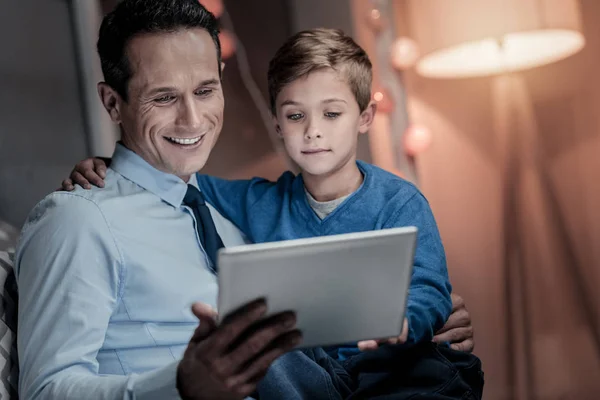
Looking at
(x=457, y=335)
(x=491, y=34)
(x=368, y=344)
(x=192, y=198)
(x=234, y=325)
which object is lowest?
(x=457, y=335)

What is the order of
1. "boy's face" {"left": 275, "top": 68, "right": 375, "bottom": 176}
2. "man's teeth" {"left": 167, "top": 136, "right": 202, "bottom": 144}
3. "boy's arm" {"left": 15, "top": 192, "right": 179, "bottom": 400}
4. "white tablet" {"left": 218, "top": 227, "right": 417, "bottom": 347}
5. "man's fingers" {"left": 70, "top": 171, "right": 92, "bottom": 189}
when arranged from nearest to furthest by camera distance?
"white tablet" {"left": 218, "top": 227, "right": 417, "bottom": 347}, "boy's arm" {"left": 15, "top": 192, "right": 179, "bottom": 400}, "man's fingers" {"left": 70, "top": 171, "right": 92, "bottom": 189}, "man's teeth" {"left": 167, "top": 136, "right": 202, "bottom": 144}, "boy's face" {"left": 275, "top": 68, "right": 375, "bottom": 176}

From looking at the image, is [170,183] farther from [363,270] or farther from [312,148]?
[363,270]

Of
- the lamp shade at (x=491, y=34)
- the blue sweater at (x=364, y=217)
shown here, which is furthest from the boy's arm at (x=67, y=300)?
the lamp shade at (x=491, y=34)

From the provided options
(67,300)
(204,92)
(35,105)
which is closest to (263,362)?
(67,300)

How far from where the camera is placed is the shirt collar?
5.38ft

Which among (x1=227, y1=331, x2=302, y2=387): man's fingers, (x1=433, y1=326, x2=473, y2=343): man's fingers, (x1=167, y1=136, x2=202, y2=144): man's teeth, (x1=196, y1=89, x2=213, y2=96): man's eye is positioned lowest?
(x1=433, y1=326, x2=473, y2=343): man's fingers

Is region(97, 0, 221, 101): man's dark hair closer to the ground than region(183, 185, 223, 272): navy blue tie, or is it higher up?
higher up

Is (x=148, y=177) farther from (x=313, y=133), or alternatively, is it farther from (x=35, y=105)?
(x=35, y=105)

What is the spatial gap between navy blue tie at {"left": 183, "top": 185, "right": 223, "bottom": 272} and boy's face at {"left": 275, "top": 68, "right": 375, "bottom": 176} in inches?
9.9

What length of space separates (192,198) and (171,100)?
8.4 inches

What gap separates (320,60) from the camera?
1805mm

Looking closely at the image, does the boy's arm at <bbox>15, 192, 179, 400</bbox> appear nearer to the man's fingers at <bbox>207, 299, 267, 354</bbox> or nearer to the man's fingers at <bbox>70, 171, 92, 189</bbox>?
the man's fingers at <bbox>70, 171, 92, 189</bbox>

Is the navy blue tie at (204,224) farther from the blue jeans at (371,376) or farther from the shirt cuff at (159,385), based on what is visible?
the shirt cuff at (159,385)

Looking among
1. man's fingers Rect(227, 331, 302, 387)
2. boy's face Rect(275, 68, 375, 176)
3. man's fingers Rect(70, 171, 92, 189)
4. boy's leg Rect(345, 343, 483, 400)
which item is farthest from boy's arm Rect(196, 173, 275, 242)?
man's fingers Rect(227, 331, 302, 387)
